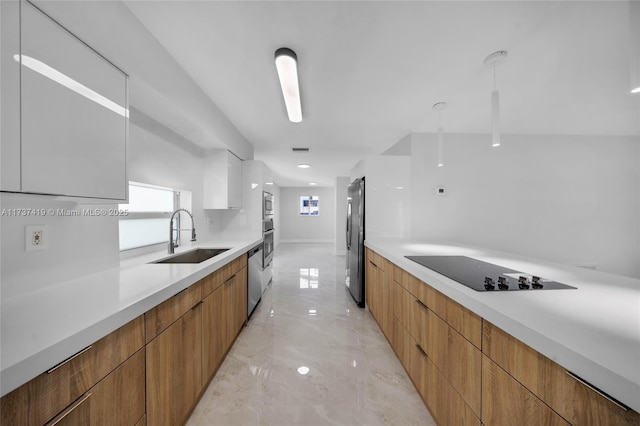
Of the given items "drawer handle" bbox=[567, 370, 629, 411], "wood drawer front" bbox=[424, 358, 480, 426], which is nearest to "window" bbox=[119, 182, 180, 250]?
"wood drawer front" bbox=[424, 358, 480, 426]

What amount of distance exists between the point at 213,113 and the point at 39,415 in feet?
7.97

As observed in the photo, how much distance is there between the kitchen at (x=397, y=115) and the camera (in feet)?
4.23

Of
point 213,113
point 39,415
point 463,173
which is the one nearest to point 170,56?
point 213,113

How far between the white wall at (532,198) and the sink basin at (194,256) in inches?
102

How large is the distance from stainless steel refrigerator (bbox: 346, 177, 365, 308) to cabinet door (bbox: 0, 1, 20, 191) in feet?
9.48

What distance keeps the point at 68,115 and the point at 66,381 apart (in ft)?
3.22

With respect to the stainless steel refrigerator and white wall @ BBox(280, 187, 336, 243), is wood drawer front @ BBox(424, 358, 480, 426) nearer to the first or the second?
the stainless steel refrigerator

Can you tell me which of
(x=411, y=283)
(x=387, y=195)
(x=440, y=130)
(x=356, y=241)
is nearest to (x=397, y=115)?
(x=440, y=130)

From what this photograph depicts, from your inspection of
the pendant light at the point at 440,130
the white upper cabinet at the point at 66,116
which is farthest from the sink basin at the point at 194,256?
the pendant light at the point at 440,130

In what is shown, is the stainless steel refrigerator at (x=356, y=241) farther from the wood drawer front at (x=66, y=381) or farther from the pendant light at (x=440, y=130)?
the wood drawer front at (x=66, y=381)

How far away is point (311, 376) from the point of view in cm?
187

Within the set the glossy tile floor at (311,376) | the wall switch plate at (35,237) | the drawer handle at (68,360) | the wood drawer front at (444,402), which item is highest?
the wall switch plate at (35,237)

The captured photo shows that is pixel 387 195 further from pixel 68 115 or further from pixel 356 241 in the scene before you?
pixel 68 115

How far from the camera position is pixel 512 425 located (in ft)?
2.77
